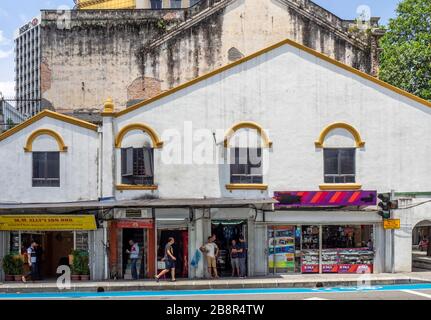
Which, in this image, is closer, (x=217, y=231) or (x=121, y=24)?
(x=217, y=231)

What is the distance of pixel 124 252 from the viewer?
2364 cm

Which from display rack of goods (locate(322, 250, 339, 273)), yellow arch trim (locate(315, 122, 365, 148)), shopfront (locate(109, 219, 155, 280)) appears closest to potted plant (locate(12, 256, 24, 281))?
shopfront (locate(109, 219, 155, 280))

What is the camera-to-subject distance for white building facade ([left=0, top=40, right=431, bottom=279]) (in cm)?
2348

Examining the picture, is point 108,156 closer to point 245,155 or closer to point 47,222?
point 47,222

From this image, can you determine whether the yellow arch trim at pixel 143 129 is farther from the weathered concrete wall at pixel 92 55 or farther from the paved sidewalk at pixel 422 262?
the paved sidewalk at pixel 422 262

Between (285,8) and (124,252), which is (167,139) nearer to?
(124,252)

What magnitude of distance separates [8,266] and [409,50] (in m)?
28.1

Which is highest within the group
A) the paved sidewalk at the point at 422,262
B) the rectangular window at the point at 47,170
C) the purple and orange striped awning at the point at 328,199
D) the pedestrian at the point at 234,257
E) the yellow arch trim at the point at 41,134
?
the yellow arch trim at the point at 41,134

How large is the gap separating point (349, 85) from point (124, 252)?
10.7 metres

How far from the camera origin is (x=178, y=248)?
2364 cm

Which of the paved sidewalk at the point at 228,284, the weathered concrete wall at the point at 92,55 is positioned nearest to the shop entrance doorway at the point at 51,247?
the paved sidewalk at the point at 228,284

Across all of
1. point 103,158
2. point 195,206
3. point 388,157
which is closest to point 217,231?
point 195,206

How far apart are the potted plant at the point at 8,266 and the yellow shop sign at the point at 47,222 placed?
1075 mm

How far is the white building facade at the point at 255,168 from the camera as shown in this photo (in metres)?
23.5
